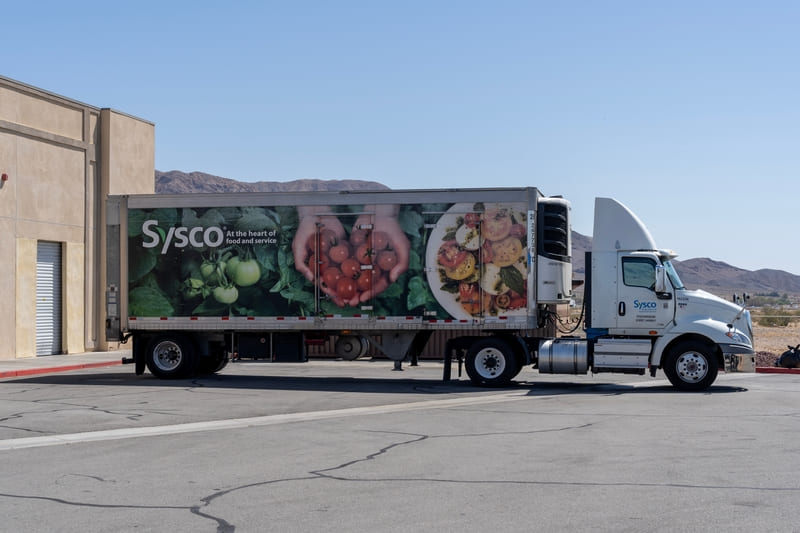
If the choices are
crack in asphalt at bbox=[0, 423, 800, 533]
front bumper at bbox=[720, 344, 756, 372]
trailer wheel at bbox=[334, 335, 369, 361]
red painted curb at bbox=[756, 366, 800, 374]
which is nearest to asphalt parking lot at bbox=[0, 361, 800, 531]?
crack in asphalt at bbox=[0, 423, 800, 533]

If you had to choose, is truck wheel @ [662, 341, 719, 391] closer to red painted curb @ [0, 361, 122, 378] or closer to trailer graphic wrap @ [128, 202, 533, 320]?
trailer graphic wrap @ [128, 202, 533, 320]

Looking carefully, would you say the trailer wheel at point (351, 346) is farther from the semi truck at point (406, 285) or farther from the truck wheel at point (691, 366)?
the truck wheel at point (691, 366)

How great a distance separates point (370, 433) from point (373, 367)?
13286 mm

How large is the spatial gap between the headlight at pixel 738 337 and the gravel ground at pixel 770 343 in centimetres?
695

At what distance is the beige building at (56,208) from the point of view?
89.3ft

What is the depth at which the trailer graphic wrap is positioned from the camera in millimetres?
20000

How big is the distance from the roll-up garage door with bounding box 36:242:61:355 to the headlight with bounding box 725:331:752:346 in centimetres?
1947

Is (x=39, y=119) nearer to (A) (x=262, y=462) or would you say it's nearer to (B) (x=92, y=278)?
(B) (x=92, y=278)

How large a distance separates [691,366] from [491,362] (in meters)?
3.96

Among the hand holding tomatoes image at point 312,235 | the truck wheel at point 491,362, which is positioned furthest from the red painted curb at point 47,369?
the truck wheel at point 491,362

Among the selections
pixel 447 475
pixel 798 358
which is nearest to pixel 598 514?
pixel 447 475

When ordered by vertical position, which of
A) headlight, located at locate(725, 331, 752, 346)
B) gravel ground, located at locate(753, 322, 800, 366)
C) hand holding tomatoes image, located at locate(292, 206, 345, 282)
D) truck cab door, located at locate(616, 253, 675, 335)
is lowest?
gravel ground, located at locate(753, 322, 800, 366)

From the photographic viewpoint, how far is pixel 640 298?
773 inches

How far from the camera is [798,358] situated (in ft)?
78.0
